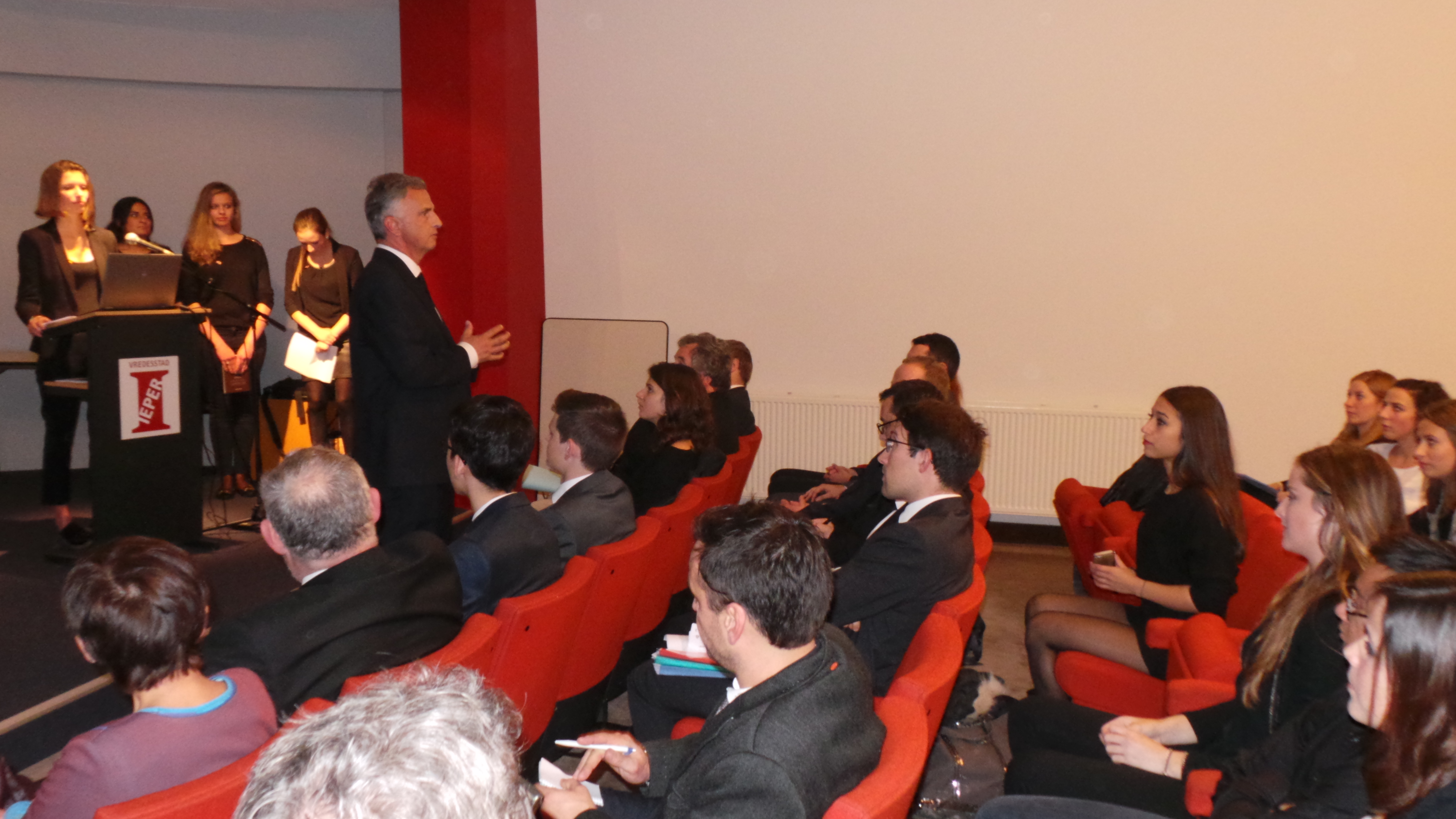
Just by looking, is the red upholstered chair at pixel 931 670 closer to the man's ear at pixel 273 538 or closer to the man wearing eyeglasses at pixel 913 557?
the man wearing eyeglasses at pixel 913 557

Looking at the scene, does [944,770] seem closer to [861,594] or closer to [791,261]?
[861,594]

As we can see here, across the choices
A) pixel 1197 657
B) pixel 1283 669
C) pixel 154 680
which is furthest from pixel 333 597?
pixel 1197 657

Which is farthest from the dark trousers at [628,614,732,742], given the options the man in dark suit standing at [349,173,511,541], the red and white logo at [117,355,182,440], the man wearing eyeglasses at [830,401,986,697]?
the red and white logo at [117,355,182,440]

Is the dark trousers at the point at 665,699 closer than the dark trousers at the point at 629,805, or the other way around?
the dark trousers at the point at 629,805

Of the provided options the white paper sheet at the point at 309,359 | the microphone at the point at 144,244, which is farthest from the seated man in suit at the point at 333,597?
the white paper sheet at the point at 309,359

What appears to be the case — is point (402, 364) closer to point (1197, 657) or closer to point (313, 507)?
point (313, 507)

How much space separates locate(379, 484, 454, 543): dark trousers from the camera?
3803 millimetres

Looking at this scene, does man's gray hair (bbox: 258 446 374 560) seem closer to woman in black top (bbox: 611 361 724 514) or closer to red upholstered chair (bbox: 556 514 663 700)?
red upholstered chair (bbox: 556 514 663 700)

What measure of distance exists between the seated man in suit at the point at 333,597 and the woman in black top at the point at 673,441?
75.1 inches

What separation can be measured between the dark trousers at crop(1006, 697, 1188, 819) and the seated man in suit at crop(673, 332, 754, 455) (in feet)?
8.43

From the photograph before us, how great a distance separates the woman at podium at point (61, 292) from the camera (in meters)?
4.74

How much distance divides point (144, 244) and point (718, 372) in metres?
2.85

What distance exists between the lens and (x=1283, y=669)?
7.25 ft

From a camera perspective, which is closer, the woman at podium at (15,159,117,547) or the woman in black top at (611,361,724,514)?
the woman in black top at (611,361,724,514)
